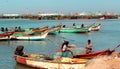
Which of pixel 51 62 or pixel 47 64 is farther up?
pixel 51 62

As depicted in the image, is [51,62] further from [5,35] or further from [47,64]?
[5,35]

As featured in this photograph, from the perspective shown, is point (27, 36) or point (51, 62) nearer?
point (51, 62)

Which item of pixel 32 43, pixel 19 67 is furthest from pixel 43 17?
pixel 19 67

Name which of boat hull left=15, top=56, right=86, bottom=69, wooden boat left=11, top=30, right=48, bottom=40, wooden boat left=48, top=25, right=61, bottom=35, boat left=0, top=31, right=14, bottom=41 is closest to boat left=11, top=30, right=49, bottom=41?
wooden boat left=11, top=30, right=48, bottom=40

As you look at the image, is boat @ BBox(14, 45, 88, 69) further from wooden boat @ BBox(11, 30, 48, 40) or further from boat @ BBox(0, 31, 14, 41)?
wooden boat @ BBox(11, 30, 48, 40)

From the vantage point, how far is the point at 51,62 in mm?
15742

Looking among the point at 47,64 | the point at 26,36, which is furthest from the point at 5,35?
the point at 47,64

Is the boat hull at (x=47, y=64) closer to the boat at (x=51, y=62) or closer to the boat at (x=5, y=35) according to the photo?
the boat at (x=51, y=62)

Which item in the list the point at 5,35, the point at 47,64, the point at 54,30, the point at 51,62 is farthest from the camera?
the point at 54,30

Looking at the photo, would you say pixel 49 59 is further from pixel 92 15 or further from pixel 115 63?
pixel 92 15

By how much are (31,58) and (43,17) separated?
14475 cm

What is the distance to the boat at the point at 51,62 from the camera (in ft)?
49.7

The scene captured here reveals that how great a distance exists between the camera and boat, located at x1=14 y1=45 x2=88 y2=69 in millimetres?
15154

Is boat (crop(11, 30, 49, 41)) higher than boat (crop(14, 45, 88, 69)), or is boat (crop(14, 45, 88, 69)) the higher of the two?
boat (crop(14, 45, 88, 69))
